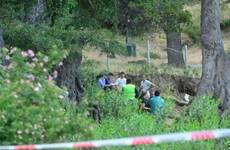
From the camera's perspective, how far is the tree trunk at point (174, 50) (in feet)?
107

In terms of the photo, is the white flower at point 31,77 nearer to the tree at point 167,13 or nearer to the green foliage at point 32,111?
the green foliage at point 32,111

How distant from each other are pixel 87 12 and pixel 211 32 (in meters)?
4.29

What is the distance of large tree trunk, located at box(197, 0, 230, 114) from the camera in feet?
67.4

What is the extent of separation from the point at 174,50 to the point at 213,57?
1175 centimetres

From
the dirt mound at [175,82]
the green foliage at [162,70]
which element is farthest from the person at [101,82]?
the green foliage at [162,70]

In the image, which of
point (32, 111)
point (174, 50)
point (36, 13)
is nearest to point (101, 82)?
point (36, 13)

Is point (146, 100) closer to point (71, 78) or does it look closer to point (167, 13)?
point (71, 78)

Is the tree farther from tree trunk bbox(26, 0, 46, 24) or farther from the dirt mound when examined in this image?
tree trunk bbox(26, 0, 46, 24)

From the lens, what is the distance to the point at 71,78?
57.4ft

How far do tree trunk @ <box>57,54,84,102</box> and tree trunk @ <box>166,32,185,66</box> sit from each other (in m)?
14.6

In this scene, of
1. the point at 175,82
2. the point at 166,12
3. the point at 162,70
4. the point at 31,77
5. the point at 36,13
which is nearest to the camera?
the point at 31,77

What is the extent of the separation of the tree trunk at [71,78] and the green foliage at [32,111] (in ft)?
32.5

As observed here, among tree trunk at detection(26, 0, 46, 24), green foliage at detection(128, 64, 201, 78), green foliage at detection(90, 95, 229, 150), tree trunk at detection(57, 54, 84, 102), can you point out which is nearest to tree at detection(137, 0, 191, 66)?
tree trunk at detection(57, 54, 84, 102)

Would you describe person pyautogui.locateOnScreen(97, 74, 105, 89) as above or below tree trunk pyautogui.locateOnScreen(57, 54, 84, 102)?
below
